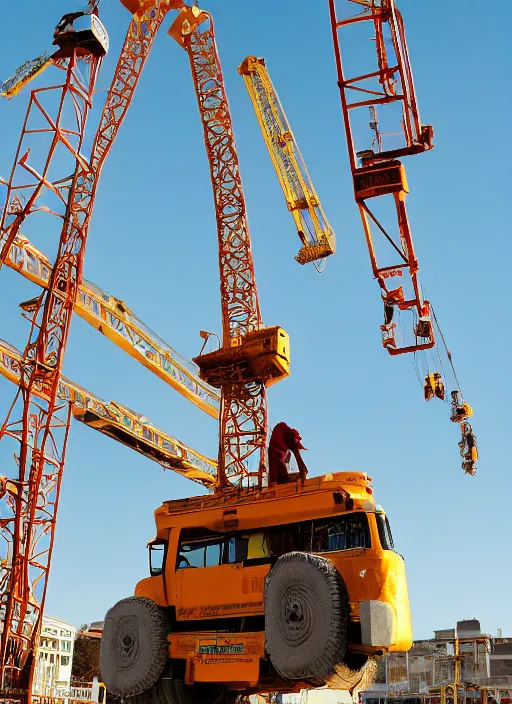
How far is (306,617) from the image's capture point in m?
12.2

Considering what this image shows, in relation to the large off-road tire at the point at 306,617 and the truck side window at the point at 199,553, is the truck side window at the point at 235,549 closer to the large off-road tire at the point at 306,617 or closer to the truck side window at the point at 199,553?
the truck side window at the point at 199,553

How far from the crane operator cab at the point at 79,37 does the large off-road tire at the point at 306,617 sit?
74.4ft

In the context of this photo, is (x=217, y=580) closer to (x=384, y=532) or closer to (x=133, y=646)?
(x=133, y=646)

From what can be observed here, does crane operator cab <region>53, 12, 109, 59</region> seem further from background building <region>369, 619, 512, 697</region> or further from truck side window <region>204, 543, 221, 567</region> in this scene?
background building <region>369, 619, 512, 697</region>

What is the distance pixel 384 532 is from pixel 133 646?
17.6ft

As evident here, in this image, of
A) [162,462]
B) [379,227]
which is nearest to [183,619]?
[379,227]

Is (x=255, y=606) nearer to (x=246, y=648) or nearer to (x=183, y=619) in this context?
(x=246, y=648)

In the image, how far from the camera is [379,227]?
17.3 metres

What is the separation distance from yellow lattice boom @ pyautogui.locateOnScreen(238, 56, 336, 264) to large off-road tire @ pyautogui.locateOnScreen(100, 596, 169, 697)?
27.8m

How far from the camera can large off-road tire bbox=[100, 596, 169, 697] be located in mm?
14133

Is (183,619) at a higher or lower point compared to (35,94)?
lower

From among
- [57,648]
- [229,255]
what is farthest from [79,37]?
[57,648]

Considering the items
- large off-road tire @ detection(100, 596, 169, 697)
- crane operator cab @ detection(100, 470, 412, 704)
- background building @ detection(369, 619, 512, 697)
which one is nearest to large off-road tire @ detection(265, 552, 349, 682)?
crane operator cab @ detection(100, 470, 412, 704)

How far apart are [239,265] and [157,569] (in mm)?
17305
